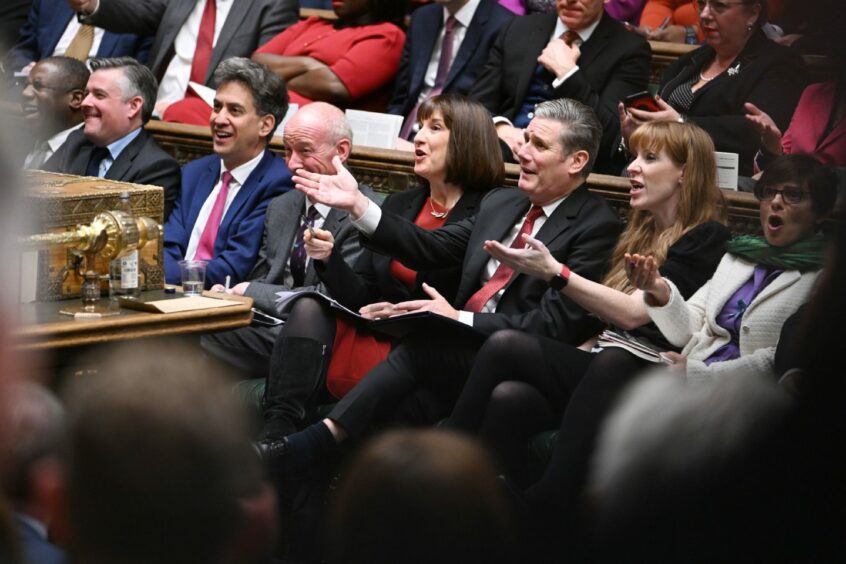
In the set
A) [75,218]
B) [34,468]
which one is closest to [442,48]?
[75,218]

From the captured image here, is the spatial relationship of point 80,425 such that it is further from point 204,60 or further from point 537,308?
point 204,60

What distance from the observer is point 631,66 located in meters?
3.85

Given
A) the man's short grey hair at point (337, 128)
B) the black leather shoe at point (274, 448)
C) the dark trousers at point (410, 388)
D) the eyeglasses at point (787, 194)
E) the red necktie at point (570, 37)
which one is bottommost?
the black leather shoe at point (274, 448)

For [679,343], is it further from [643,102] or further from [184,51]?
[184,51]

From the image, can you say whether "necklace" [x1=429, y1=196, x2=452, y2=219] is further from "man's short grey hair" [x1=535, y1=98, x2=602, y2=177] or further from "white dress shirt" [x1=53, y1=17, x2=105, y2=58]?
"white dress shirt" [x1=53, y1=17, x2=105, y2=58]

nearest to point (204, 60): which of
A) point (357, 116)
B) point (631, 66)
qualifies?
point (357, 116)

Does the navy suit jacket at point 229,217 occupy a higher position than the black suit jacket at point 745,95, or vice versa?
the black suit jacket at point 745,95

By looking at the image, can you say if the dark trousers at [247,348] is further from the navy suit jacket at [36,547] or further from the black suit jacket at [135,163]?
the navy suit jacket at [36,547]

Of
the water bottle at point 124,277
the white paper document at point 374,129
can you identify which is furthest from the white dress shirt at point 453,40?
the water bottle at point 124,277

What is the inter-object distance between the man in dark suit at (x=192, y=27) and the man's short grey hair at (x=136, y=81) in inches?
17.8

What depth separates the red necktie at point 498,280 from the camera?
324 centimetres

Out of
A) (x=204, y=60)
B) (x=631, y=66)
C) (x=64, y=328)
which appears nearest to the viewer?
(x=64, y=328)

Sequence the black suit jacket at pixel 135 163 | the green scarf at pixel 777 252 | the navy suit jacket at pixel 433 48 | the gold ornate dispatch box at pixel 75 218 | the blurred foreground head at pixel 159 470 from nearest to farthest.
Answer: the blurred foreground head at pixel 159 470 → the green scarf at pixel 777 252 → the gold ornate dispatch box at pixel 75 218 → the black suit jacket at pixel 135 163 → the navy suit jacket at pixel 433 48

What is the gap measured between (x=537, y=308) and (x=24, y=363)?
2.36 meters
